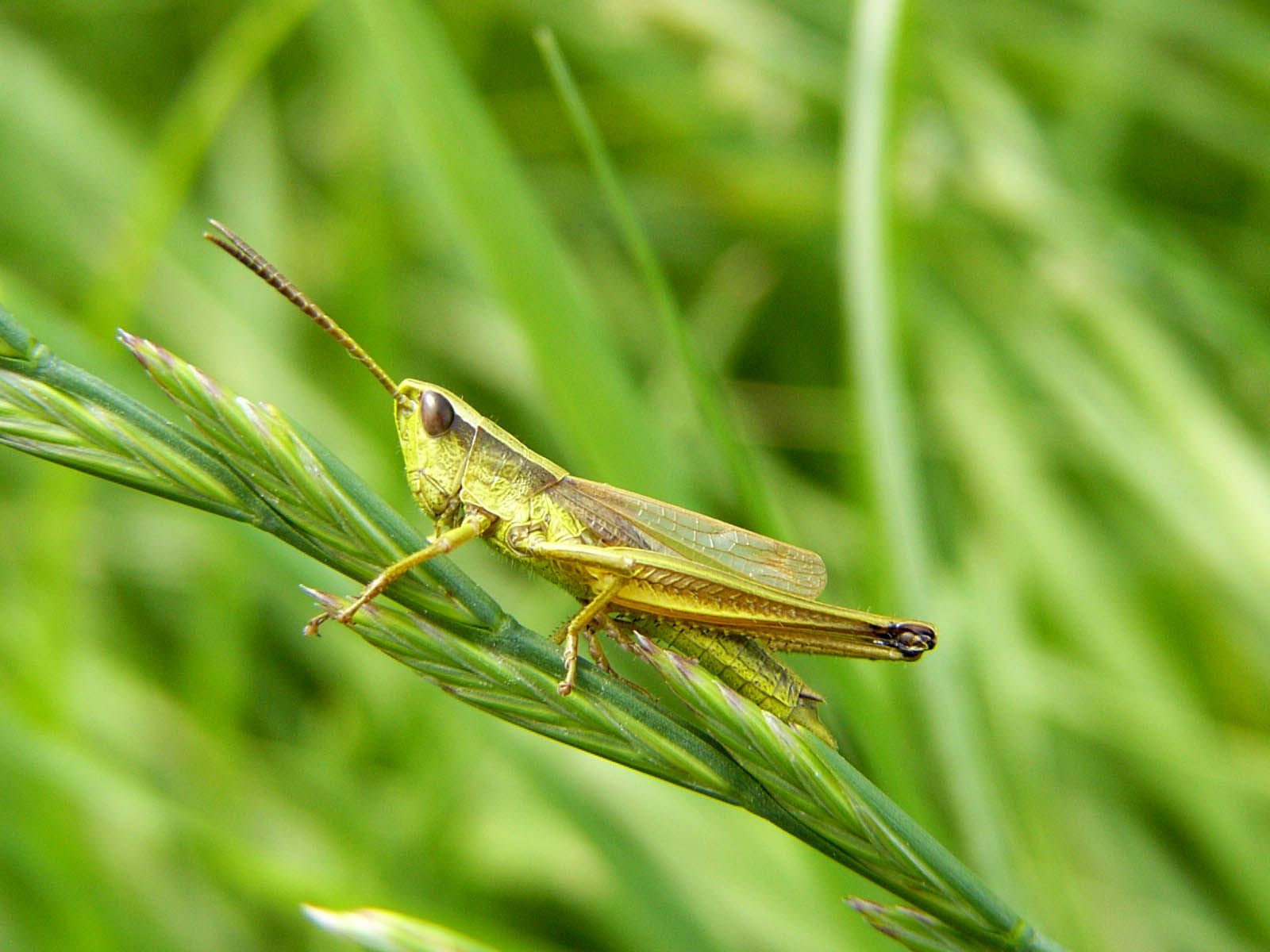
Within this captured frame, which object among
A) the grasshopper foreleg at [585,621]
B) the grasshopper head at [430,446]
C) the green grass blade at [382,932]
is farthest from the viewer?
the grasshopper head at [430,446]

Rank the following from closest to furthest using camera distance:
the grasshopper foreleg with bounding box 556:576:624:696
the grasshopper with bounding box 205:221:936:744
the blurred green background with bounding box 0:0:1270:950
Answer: the grasshopper foreleg with bounding box 556:576:624:696
the grasshopper with bounding box 205:221:936:744
the blurred green background with bounding box 0:0:1270:950

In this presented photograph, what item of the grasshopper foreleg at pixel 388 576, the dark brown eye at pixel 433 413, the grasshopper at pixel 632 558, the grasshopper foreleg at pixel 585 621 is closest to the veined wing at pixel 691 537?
the grasshopper at pixel 632 558

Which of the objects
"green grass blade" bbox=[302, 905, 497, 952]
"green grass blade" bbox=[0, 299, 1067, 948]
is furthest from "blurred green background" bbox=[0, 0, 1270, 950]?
"green grass blade" bbox=[302, 905, 497, 952]

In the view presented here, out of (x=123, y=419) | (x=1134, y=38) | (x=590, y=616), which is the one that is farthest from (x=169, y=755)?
(x=1134, y=38)

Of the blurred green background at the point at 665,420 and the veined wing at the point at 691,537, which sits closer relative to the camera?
the veined wing at the point at 691,537

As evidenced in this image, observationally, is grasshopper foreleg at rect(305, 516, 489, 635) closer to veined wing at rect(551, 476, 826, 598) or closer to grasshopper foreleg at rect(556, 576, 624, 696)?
grasshopper foreleg at rect(556, 576, 624, 696)

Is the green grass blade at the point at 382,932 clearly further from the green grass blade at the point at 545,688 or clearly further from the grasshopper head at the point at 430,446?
the grasshopper head at the point at 430,446

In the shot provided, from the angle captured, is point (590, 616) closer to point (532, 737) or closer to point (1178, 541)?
point (532, 737)
